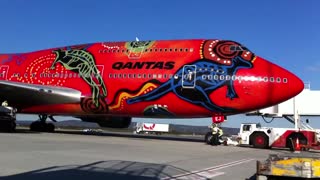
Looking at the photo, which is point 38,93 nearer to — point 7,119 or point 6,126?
point 7,119

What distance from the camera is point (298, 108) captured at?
32.6 metres

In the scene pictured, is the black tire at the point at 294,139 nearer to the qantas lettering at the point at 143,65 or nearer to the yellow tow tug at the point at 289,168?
the qantas lettering at the point at 143,65

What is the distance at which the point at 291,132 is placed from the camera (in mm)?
25891

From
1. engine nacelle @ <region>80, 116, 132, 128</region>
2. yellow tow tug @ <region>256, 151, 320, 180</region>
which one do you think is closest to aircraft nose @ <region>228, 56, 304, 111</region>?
engine nacelle @ <region>80, 116, 132, 128</region>

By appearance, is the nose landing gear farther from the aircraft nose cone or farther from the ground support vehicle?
the ground support vehicle

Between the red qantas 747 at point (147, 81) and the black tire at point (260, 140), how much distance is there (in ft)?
13.5

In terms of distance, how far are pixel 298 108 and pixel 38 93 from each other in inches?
702

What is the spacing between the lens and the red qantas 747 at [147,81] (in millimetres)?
22859

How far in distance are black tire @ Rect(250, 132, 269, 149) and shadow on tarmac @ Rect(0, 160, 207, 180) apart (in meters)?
15.1

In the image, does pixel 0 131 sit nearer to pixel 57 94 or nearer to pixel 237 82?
pixel 57 94

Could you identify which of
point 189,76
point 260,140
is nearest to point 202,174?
point 189,76

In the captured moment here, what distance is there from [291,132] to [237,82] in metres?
5.47

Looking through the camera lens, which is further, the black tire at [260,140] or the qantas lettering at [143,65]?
the black tire at [260,140]

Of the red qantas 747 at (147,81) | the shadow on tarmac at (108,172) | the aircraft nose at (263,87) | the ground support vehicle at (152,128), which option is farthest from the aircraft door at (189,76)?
the ground support vehicle at (152,128)
